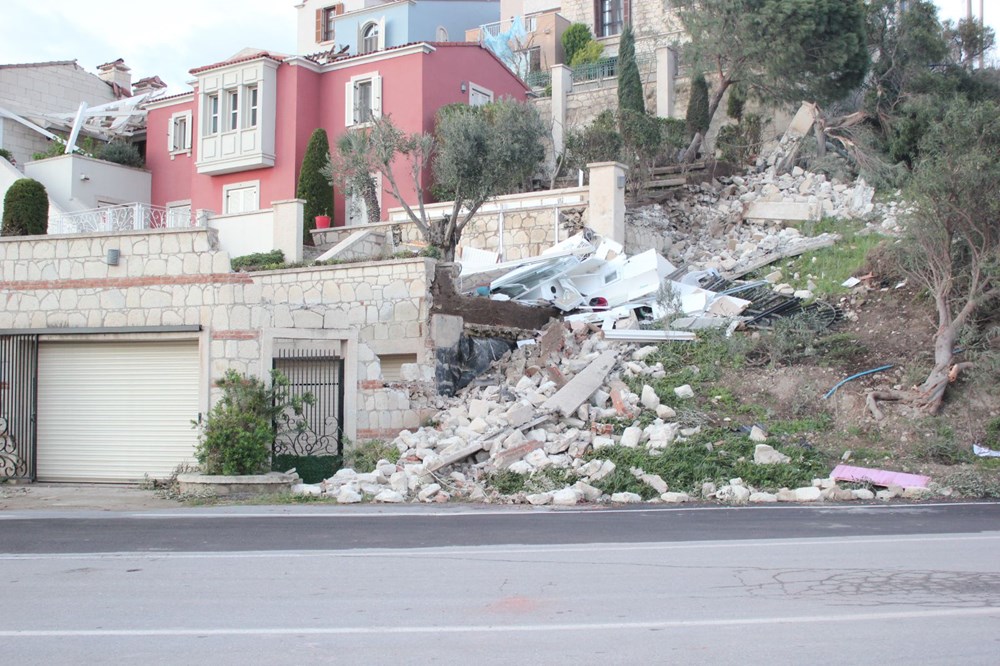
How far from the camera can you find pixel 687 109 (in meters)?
34.6

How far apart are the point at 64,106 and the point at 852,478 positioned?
40.1 m

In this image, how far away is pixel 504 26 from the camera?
170 ft

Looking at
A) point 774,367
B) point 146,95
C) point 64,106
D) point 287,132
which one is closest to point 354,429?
point 774,367

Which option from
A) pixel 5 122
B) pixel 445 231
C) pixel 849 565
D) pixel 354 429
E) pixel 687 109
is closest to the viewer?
pixel 849 565

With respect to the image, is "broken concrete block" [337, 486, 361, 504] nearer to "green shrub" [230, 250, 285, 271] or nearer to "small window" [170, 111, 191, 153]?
"green shrub" [230, 250, 285, 271]

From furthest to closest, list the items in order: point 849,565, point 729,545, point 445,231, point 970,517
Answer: point 445,231 < point 970,517 < point 729,545 < point 849,565

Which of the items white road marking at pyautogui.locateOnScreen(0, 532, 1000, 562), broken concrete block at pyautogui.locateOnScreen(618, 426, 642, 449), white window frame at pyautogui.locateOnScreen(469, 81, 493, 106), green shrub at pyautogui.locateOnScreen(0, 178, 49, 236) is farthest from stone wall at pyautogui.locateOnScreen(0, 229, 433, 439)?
white window frame at pyautogui.locateOnScreen(469, 81, 493, 106)

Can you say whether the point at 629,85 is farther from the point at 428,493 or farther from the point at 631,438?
the point at 428,493

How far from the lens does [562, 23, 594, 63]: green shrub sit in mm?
48344

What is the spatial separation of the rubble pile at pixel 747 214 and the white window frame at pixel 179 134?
20206 mm

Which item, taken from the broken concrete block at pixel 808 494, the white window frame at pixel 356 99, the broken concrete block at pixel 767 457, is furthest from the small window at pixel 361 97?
the broken concrete block at pixel 808 494

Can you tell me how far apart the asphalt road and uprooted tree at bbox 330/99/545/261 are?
15.0 metres

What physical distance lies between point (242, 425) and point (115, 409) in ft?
10.5

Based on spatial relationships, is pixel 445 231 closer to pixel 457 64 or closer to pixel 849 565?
pixel 457 64
